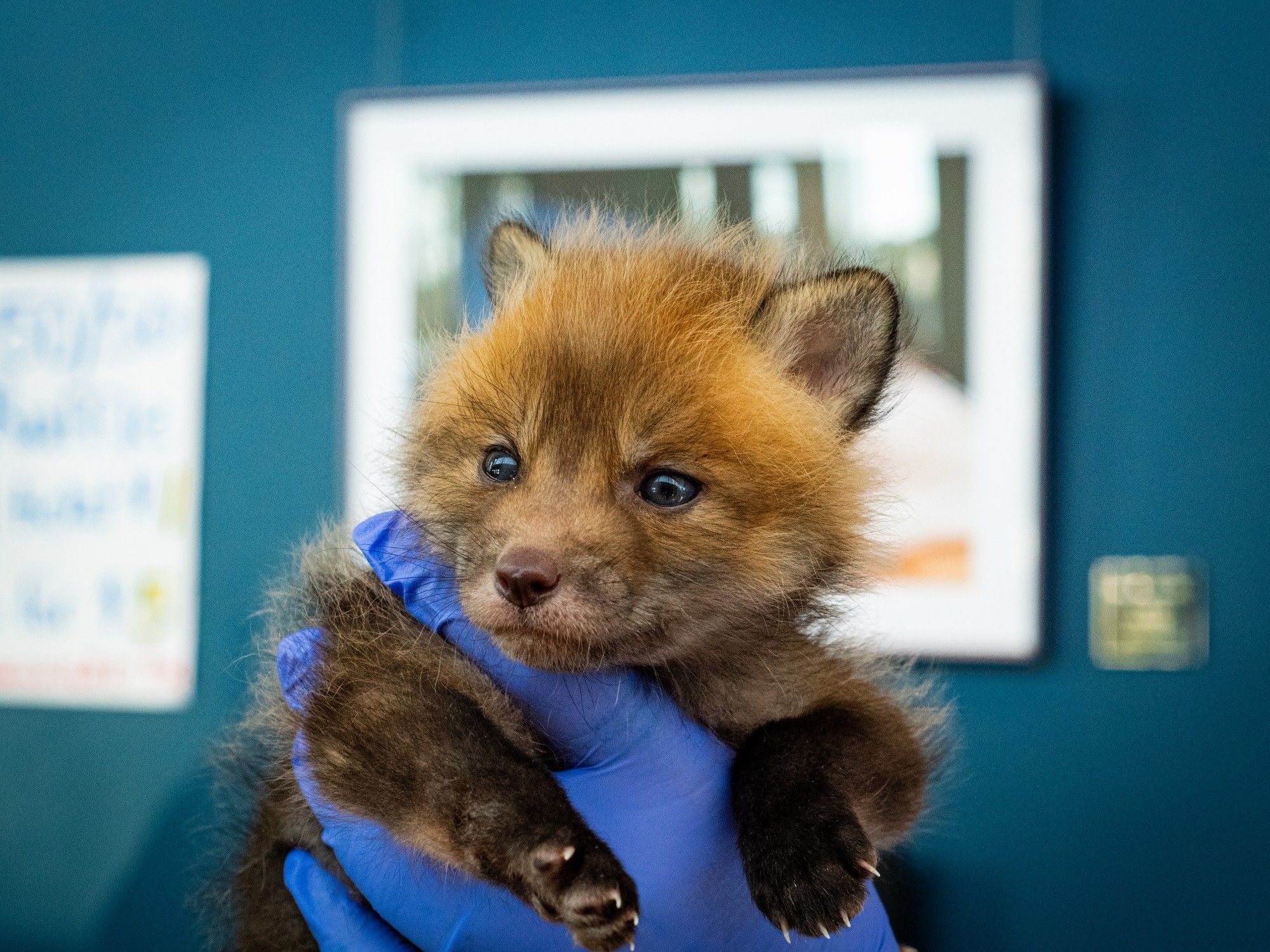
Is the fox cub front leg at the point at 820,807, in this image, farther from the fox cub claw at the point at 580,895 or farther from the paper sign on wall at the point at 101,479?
the paper sign on wall at the point at 101,479

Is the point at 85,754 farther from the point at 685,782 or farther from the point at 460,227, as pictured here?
the point at 685,782

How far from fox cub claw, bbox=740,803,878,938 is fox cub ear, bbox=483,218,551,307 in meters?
0.75

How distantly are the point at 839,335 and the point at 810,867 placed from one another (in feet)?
2.01

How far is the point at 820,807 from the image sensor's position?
3.76 ft

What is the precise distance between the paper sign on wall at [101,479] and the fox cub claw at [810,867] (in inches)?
94.9

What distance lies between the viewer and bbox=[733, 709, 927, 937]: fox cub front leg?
3.53 ft

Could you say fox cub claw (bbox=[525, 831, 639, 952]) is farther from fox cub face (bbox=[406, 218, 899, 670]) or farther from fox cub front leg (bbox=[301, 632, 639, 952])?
fox cub face (bbox=[406, 218, 899, 670])

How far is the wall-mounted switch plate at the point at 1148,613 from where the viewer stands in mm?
2662

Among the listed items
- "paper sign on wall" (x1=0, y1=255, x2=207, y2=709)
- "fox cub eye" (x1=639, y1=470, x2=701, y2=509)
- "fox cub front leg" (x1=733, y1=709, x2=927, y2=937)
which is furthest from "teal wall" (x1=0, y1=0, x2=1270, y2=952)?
"fox cub eye" (x1=639, y1=470, x2=701, y2=509)

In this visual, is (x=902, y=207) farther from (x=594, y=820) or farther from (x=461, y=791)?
(x=461, y=791)

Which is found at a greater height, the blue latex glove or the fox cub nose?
the fox cub nose

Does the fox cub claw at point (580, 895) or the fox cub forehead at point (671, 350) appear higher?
the fox cub forehead at point (671, 350)

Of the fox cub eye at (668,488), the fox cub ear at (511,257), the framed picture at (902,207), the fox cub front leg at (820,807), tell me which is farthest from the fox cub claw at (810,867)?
the framed picture at (902,207)

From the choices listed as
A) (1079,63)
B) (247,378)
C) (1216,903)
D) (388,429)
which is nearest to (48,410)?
(247,378)
